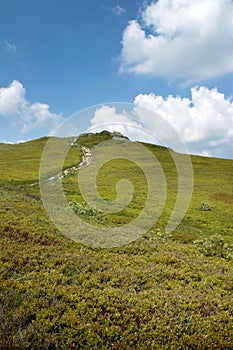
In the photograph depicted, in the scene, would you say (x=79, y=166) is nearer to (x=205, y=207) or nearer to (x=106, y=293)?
(x=205, y=207)

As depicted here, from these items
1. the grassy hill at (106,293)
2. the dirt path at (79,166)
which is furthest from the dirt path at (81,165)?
the grassy hill at (106,293)

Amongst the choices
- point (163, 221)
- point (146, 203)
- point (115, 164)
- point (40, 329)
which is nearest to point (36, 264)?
point (40, 329)

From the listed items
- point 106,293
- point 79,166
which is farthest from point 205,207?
point 79,166

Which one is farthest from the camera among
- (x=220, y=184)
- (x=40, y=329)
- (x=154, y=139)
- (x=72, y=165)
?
(x=72, y=165)

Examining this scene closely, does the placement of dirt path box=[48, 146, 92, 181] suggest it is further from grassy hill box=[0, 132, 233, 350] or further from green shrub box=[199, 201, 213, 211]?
grassy hill box=[0, 132, 233, 350]

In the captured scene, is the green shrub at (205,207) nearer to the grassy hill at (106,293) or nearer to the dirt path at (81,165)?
the grassy hill at (106,293)

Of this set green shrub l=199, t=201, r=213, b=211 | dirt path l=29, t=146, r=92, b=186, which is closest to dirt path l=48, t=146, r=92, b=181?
dirt path l=29, t=146, r=92, b=186

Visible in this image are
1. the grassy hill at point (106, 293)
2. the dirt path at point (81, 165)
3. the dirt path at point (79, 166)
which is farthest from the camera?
the dirt path at point (81, 165)

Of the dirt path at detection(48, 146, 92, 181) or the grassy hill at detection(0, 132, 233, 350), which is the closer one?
the grassy hill at detection(0, 132, 233, 350)

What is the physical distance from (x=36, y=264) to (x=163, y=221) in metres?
25.2

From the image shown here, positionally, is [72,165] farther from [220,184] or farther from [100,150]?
[220,184]

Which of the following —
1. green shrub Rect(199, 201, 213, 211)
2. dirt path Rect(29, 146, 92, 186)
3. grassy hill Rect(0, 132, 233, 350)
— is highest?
dirt path Rect(29, 146, 92, 186)

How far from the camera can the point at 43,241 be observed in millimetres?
14406

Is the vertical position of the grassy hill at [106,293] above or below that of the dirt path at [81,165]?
below
